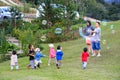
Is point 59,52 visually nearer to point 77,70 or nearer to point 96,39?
point 77,70

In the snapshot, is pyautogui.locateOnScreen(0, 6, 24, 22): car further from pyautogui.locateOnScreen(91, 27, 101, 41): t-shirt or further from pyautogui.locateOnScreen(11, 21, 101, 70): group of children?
pyautogui.locateOnScreen(91, 27, 101, 41): t-shirt

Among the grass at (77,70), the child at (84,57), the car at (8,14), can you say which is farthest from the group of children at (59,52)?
the car at (8,14)

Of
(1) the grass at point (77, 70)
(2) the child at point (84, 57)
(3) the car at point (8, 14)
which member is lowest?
(1) the grass at point (77, 70)

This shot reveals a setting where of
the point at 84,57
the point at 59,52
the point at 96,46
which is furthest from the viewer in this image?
the point at 96,46

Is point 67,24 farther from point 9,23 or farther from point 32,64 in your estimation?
point 32,64

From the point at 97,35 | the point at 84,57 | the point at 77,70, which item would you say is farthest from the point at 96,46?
the point at 77,70

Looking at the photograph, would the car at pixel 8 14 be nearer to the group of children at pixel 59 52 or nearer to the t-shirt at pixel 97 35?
the group of children at pixel 59 52

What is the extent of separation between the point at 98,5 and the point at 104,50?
32.8 metres

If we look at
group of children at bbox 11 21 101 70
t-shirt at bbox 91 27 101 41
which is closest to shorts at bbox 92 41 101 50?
group of children at bbox 11 21 101 70

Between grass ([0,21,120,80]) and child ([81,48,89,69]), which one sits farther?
child ([81,48,89,69])

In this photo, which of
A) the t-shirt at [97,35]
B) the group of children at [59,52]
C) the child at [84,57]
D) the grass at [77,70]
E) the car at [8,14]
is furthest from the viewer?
the car at [8,14]

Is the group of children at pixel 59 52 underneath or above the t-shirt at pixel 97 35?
underneath

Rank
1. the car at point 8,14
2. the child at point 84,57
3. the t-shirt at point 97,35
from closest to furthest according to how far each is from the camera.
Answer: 1. the child at point 84,57
2. the t-shirt at point 97,35
3. the car at point 8,14

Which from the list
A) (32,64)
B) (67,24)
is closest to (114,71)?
(32,64)
